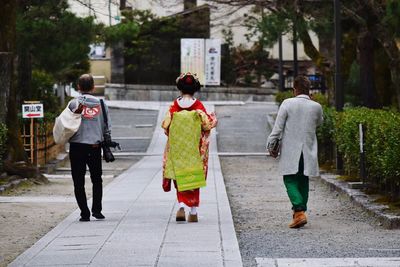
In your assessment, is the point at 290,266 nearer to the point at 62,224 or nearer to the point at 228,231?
the point at 228,231

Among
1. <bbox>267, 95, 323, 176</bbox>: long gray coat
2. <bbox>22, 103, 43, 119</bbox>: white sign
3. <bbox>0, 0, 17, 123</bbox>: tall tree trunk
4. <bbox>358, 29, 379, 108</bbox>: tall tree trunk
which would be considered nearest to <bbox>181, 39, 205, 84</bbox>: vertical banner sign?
<bbox>358, 29, 379, 108</bbox>: tall tree trunk

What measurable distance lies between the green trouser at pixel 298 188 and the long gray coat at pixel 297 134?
101 mm

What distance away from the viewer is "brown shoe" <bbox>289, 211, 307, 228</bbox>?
11.7 m

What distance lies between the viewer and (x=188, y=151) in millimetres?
11977

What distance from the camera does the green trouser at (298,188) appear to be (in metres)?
11.8

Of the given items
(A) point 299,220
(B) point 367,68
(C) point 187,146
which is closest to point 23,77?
(B) point 367,68

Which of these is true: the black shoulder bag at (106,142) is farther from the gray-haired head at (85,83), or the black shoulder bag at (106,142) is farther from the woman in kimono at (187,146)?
the woman in kimono at (187,146)

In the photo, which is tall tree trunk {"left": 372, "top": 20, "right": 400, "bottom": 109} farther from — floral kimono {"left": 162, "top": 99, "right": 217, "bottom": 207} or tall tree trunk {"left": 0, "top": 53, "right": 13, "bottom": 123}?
floral kimono {"left": 162, "top": 99, "right": 217, "bottom": 207}

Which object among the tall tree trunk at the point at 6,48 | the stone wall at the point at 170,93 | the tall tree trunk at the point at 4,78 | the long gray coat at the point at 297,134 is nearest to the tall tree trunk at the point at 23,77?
the tall tree trunk at the point at 6,48

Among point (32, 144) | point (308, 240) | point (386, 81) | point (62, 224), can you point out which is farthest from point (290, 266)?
point (386, 81)

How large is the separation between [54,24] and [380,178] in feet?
44.7

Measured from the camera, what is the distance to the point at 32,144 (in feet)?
76.3

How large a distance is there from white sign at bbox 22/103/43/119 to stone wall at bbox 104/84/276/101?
2999cm

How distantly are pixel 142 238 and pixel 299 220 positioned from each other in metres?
2.17
